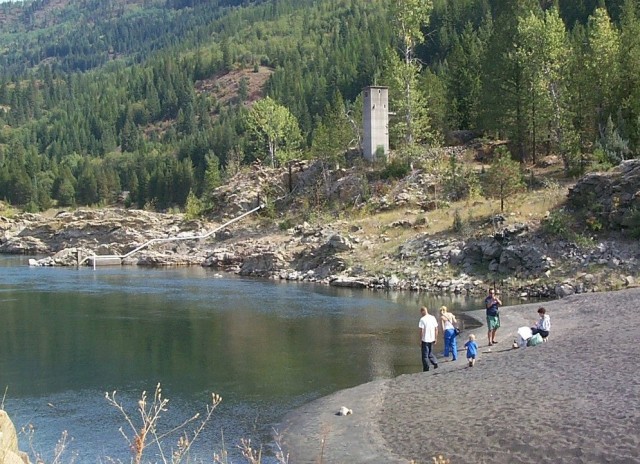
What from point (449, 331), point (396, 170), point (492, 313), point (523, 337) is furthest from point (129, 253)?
point (523, 337)

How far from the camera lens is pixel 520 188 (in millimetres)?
58312

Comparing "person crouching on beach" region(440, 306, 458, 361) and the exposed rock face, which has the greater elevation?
the exposed rock face

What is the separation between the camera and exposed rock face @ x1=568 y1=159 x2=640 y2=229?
46.0 metres

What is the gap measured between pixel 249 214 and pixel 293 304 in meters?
37.0

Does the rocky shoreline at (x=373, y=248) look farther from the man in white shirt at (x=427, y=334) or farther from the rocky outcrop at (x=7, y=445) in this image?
the rocky outcrop at (x=7, y=445)

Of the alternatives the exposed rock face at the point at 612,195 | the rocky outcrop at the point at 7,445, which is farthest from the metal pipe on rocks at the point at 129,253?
the rocky outcrop at the point at 7,445

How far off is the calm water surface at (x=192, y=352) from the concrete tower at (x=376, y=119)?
25621 mm

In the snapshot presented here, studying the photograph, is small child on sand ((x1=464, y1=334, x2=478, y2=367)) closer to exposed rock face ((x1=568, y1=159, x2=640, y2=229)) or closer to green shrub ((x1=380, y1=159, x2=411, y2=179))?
exposed rock face ((x1=568, y1=159, x2=640, y2=229))

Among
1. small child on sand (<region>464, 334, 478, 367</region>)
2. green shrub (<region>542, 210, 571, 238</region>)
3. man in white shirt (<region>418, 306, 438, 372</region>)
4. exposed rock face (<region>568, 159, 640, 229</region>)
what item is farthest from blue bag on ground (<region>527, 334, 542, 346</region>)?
green shrub (<region>542, 210, 571, 238</region>)

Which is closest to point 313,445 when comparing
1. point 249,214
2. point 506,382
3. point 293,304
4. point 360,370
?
point 506,382

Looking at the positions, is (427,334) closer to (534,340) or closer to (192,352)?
(534,340)

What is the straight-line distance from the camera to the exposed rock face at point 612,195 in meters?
46.0

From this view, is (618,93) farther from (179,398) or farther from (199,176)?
(199,176)

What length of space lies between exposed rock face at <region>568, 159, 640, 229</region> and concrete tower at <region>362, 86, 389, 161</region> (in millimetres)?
29086
